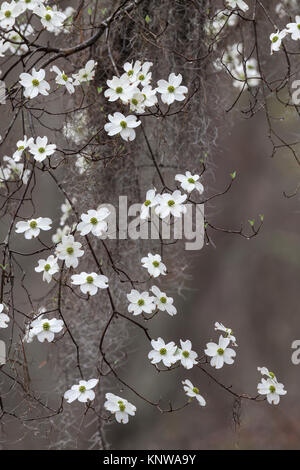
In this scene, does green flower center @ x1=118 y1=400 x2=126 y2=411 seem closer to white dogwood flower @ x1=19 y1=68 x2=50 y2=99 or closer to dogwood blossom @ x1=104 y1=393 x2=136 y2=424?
dogwood blossom @ x1=104 y1=393 x2=136 y2=424

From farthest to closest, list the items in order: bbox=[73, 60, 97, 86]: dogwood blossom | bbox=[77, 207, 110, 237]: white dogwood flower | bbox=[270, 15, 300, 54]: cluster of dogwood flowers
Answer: bbox=[73, 60, 97, 86]: dogwood blossom, bbox=[270, 15, 300, 54]: cluster of dogwood flowers, bbox=[77, 207, 110, 237]: white dogwood flower

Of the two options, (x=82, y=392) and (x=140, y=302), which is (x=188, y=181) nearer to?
(x=140, y=302)

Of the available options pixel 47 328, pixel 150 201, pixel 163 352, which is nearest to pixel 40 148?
pixel 150 201

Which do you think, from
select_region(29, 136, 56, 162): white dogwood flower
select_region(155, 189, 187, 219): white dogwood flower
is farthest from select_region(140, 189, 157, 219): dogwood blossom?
select_region(29, 136, 56, 162): white dogwood flower

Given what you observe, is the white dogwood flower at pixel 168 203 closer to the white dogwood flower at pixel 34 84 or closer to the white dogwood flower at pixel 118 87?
the white dogwood flower at pixel 118 87

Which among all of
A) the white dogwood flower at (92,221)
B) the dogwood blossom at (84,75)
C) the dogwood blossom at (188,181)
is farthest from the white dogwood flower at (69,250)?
the dogwood blossom at (84,75)
